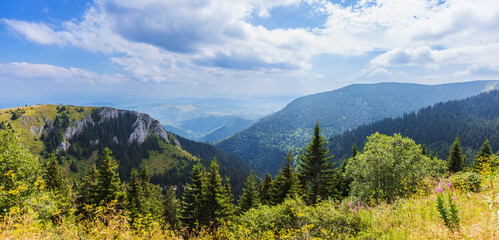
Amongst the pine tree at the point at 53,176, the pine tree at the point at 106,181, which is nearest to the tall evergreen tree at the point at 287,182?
the pine tree at the point at 106,181

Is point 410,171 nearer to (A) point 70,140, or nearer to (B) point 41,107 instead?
(A) point 70,140

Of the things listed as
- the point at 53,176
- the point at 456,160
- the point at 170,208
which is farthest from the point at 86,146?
the point at 456,160

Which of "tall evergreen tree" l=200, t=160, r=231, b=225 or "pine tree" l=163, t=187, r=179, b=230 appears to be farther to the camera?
"pine tree" l=163, t=187, r=179, b=230

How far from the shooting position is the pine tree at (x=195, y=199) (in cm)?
2734

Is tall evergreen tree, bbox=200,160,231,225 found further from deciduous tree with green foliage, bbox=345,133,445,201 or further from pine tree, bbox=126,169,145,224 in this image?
deciduous tree with green foliage, bbox=345,133,445,201

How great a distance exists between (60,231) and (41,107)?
268 meters

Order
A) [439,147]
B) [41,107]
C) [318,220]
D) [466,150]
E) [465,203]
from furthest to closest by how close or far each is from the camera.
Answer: [41,107] < [439,147] < [466,150] < [318,220] < [465,203]

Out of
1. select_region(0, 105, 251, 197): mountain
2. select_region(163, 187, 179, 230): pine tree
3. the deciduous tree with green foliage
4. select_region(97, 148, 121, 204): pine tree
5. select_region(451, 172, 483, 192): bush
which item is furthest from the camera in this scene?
select_region(0, 105, 251, 197): mountain

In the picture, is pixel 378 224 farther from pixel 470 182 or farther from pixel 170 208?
pixel 170 208

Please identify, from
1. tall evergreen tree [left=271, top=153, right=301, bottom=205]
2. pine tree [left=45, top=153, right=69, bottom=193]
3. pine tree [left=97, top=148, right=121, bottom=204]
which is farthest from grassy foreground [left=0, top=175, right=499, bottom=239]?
pine tree [left=45, top=153, right=69, bottom=193]

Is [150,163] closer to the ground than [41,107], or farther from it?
closer to the ground

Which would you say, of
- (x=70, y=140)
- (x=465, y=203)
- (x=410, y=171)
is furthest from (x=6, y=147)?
(x=70, y=140)

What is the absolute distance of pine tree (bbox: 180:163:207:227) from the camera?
89.7 feet

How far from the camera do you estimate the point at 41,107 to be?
195000 millimetres
